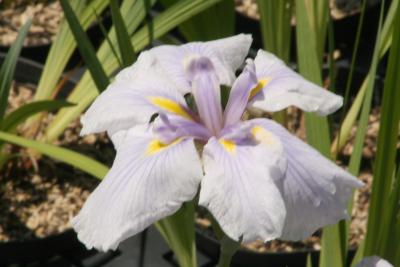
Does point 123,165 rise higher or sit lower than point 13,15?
higher

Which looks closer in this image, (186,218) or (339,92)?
(186,218)

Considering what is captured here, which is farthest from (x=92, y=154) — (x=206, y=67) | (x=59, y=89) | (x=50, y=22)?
(x=206, y=67)

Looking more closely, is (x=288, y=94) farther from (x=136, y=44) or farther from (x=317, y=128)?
(x=136, y=44)

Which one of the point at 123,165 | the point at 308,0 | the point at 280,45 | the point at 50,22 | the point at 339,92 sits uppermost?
the point at 123,165

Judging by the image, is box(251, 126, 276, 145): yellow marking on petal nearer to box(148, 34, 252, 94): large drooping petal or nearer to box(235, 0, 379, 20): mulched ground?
box(148, 34, 252, 94): large drooping petal

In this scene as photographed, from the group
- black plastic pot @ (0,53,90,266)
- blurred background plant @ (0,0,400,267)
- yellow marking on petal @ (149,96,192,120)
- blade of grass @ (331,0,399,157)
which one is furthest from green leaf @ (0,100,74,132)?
yellow marking on petal @ (149,96,192,120)

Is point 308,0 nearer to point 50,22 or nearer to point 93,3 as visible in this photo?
point 93,3

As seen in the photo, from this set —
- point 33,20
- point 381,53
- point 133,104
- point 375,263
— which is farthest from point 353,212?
point 33,20
